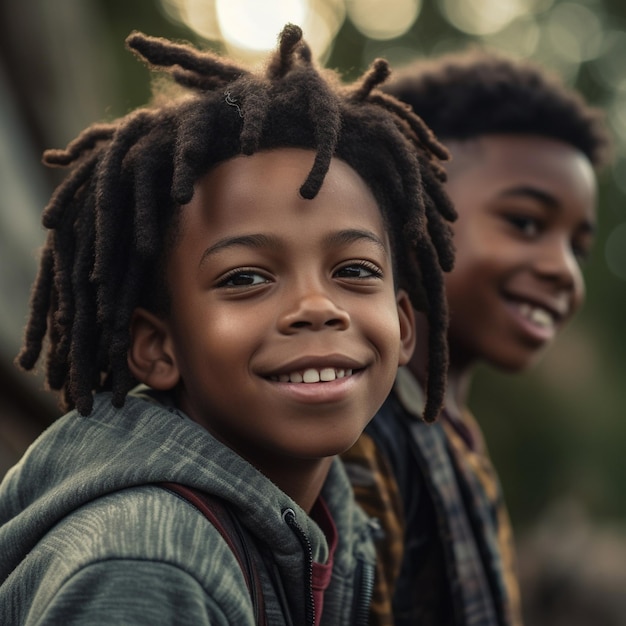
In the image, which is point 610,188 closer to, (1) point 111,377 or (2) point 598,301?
(2) point 598,301

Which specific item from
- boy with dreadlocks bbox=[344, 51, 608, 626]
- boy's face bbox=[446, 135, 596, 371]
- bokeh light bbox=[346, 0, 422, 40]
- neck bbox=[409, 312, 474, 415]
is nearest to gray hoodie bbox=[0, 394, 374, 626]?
boy with dreadlocks bbox=[344, 51, 608, 626]

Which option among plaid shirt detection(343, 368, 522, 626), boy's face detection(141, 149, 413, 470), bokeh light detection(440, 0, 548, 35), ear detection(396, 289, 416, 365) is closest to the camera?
boy's face detection(141, 149, 413, 470)

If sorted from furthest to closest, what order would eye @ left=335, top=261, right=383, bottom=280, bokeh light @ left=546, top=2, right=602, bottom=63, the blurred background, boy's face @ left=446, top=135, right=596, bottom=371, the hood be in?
1. bokeh light @ left=546, top=2, right=602, bottom=63
2. the blurred background
3. boy's face @ left=446, top=135, right=596, bottom=371
4. eye @ left=335, top=261, right=383, bottom=280
5. the hood

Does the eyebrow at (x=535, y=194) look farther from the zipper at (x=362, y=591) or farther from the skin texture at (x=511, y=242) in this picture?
the zipper at (x=362, y=591)

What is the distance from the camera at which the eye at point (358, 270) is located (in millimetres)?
1985

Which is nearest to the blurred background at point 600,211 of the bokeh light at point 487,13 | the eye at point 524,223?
the bokeh light at point 487,13

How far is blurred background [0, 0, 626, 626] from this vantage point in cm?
598

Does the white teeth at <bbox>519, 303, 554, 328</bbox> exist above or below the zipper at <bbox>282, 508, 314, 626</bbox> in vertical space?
above

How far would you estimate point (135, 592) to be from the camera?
5.01 feet

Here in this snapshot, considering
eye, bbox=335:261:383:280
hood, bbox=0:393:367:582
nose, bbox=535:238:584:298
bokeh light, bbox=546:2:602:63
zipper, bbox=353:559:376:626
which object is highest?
bokeh light, bbox=546:2:602:63

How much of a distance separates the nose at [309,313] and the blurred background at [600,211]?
2.41ft

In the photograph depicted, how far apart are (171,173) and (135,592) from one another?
931 mm

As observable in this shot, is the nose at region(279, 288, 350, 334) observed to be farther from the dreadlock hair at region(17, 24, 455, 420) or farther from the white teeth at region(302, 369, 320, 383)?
the dreadlock hair at region(17, 24, 455, 420)

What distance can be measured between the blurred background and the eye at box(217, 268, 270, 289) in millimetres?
681
